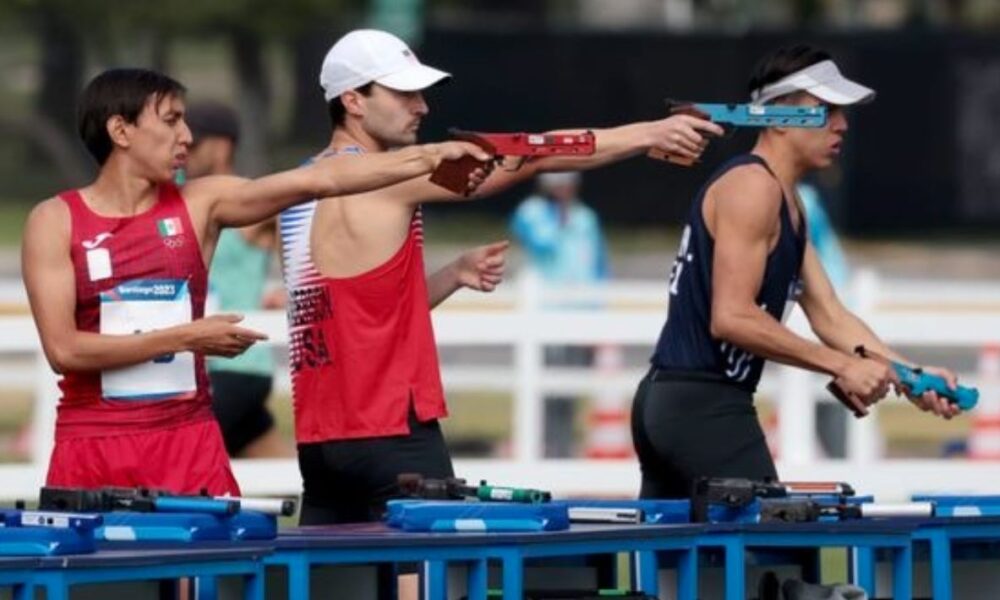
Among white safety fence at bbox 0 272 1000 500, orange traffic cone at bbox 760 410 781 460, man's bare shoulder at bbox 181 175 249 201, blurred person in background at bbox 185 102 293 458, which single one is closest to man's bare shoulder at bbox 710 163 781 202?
man's bare shoulder at bbox 181 175 249 201

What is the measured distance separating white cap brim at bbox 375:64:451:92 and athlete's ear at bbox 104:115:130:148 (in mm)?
870

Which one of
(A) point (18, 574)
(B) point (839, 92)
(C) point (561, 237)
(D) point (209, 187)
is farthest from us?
(C) point (561, 237)

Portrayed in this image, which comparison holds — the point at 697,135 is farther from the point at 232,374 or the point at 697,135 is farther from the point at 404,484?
the point at 232,374

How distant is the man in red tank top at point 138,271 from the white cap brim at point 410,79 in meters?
0.55

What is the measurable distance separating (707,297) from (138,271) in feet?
6.35

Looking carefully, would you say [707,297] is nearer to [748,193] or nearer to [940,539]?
[748,193]

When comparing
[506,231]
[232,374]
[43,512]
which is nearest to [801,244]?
[43,512]

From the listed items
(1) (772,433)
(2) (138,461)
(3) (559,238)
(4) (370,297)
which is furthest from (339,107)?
(3) (559,238)

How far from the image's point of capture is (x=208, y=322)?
8.44m

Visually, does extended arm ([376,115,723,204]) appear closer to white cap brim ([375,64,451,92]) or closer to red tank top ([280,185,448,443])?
red tank top ([280,185,448,443])

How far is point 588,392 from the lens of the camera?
1809 centimetres

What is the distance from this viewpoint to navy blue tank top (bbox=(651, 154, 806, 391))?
9.71m

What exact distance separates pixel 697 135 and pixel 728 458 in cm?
112

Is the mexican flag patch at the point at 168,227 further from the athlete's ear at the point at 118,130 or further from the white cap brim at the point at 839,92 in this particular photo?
the white cap brim at the point at 839,92
